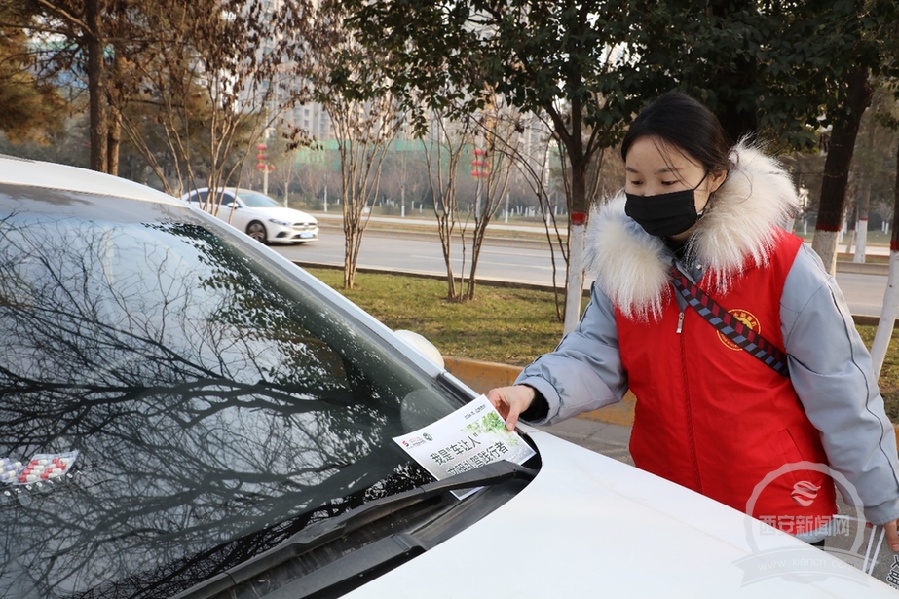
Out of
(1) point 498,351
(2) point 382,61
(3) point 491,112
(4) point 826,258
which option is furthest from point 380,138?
(4) point 826,258

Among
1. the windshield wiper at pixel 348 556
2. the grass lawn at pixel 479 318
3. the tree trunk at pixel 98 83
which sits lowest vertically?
the grass lawn at pixel 479 318

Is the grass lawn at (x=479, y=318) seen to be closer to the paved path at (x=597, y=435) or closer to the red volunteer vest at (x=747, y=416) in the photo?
the paved path at (x=597, y=435)

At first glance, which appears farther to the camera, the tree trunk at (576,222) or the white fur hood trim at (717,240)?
the tree trunk at (576,222)

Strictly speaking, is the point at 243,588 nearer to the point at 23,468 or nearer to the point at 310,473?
the point at 310,473

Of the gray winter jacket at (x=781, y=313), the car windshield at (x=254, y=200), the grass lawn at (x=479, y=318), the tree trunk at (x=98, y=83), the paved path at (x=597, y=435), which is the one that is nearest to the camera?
the gray winter jacket at (x=781, y=313)

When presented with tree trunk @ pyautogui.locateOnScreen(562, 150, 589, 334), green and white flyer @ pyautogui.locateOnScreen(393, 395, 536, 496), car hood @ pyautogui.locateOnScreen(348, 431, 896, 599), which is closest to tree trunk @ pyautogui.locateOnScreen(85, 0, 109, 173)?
tree trunk @ pyautogui.locateOnScreen(562, 150, 589, 334)

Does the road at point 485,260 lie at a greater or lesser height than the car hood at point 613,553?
lesser

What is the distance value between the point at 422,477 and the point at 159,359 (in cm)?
58

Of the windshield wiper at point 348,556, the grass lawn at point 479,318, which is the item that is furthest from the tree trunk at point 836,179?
the windshield wiper at point 348,556

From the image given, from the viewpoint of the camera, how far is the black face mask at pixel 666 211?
1.81 meters

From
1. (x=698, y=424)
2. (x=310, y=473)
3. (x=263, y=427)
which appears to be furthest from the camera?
(x=698, y=424)

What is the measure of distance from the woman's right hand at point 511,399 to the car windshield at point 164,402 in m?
0.11

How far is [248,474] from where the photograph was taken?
1.47 meters

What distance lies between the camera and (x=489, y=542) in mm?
1374
